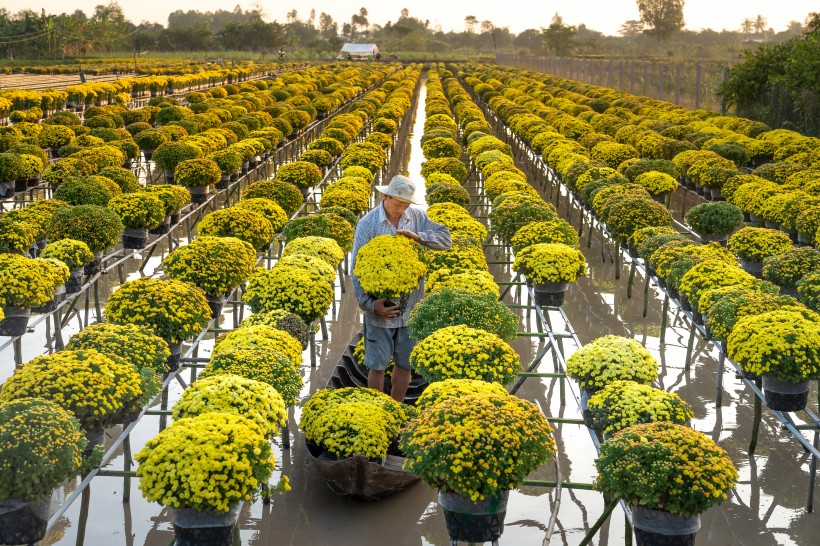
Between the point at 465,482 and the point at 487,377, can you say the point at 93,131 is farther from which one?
the point at 465,482

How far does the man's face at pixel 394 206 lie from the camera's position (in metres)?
7.75

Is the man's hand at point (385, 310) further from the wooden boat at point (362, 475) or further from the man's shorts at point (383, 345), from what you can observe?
the wooden boat at point (362, 475)

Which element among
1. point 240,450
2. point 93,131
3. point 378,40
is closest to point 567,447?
point 240,450

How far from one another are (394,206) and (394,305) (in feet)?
2.86

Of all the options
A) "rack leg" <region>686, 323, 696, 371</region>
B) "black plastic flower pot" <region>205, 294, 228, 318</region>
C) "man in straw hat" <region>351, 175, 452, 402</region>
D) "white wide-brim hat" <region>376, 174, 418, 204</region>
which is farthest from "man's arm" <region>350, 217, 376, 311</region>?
"rack leg" <region>686, 323, 696, 371</region>

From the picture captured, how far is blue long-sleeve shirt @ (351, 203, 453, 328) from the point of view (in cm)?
763

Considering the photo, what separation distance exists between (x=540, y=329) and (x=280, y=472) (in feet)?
14.6

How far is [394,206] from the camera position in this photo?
7773 millimetres

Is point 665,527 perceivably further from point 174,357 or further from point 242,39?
point 242,39

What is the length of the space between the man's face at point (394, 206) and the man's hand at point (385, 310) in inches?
31.5

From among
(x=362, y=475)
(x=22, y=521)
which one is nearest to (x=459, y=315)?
(x=362, y=475)

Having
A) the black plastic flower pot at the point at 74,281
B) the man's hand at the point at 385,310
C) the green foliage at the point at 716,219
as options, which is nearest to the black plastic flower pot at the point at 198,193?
the black plastic flower pot at the point at 74,281

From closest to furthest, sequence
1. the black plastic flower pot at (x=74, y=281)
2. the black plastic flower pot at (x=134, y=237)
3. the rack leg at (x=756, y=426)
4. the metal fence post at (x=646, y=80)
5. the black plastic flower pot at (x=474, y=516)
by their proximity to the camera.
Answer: the black plastic flower pot at (x=474, y=516), the rack leg at (x=756, y=426), the black plastic flower pot at (x=74, y=281), the black plastic flower pot at (x=134, y=237), the metal fence post at (x=646, y=80)

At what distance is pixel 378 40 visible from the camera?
180 meters
